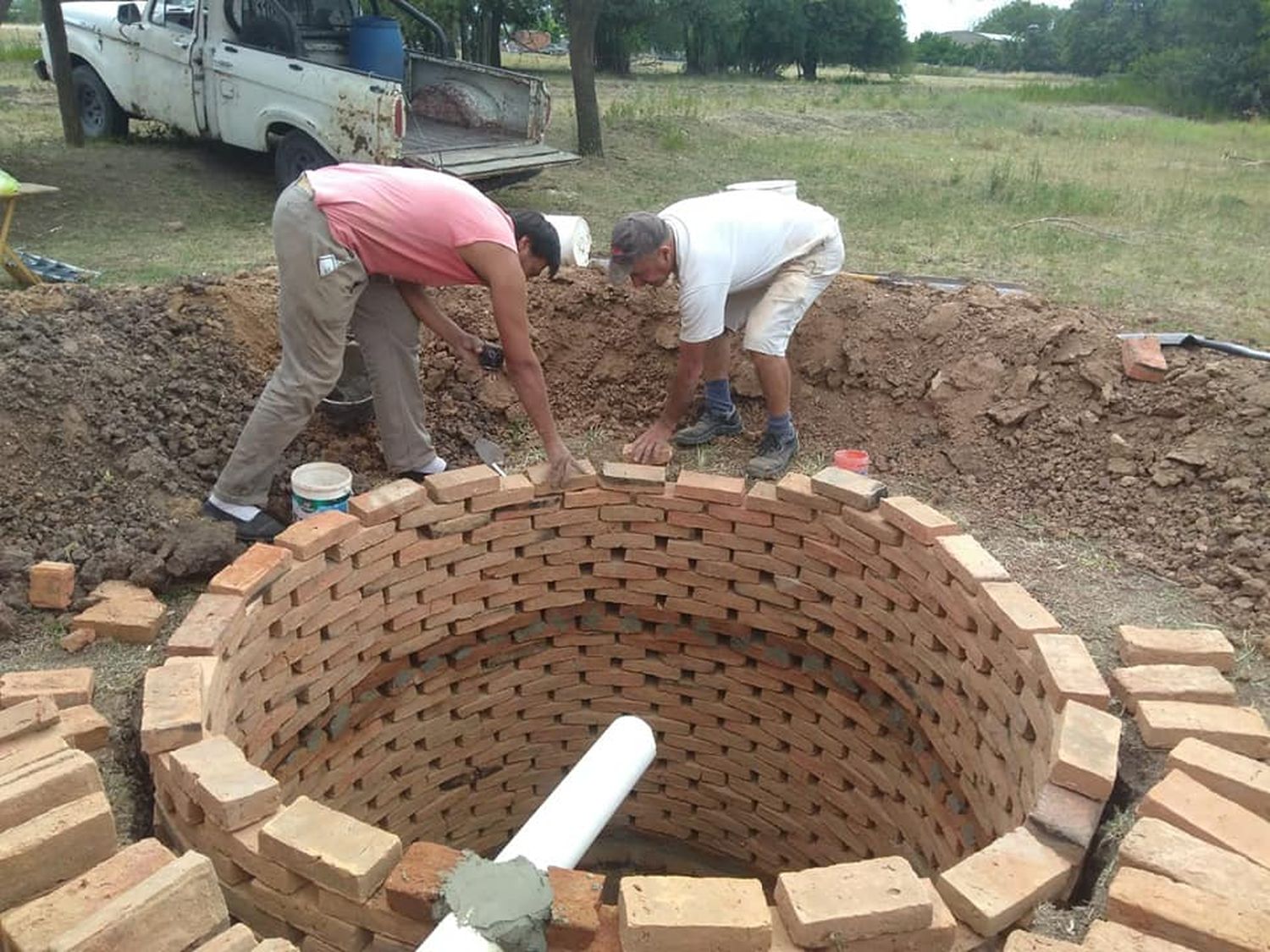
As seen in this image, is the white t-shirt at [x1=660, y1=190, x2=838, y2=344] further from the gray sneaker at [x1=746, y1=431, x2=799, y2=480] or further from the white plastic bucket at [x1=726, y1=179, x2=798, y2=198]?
the gray sneaker at [x1=746, y1=431, x2=799, y2=480]

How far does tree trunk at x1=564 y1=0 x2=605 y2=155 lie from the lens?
9414 mm

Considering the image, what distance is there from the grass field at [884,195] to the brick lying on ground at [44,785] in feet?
11.7

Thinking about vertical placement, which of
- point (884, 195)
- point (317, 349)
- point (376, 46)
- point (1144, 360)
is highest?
point (376, 46)

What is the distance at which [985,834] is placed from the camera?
3.25 m

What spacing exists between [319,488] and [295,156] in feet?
14.3

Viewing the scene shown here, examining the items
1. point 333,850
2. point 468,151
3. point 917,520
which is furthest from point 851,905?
point 468,151

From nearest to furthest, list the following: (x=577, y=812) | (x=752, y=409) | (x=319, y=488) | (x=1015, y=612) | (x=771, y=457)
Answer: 1. (x=577, y=812)
2. (x=1015, y=612)
3. (x=319, y=488)
4. (x=771, y=457)
5. (x=752, y=409)

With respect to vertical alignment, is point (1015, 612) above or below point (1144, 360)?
below

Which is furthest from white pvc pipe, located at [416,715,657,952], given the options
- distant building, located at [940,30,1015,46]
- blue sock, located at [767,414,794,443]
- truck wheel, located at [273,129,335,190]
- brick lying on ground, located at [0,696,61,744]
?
distant building, located at [940,30,1015,46]

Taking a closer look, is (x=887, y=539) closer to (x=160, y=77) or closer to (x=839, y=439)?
(x=839, y=439)

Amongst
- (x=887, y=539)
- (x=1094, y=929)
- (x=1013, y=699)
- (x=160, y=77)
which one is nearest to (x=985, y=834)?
(x=1013, y=699)

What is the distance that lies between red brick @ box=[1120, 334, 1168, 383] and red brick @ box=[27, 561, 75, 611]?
13.3 ft

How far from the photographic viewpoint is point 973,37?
61.3 m

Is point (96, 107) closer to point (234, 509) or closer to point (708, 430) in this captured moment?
point (234, 509)
